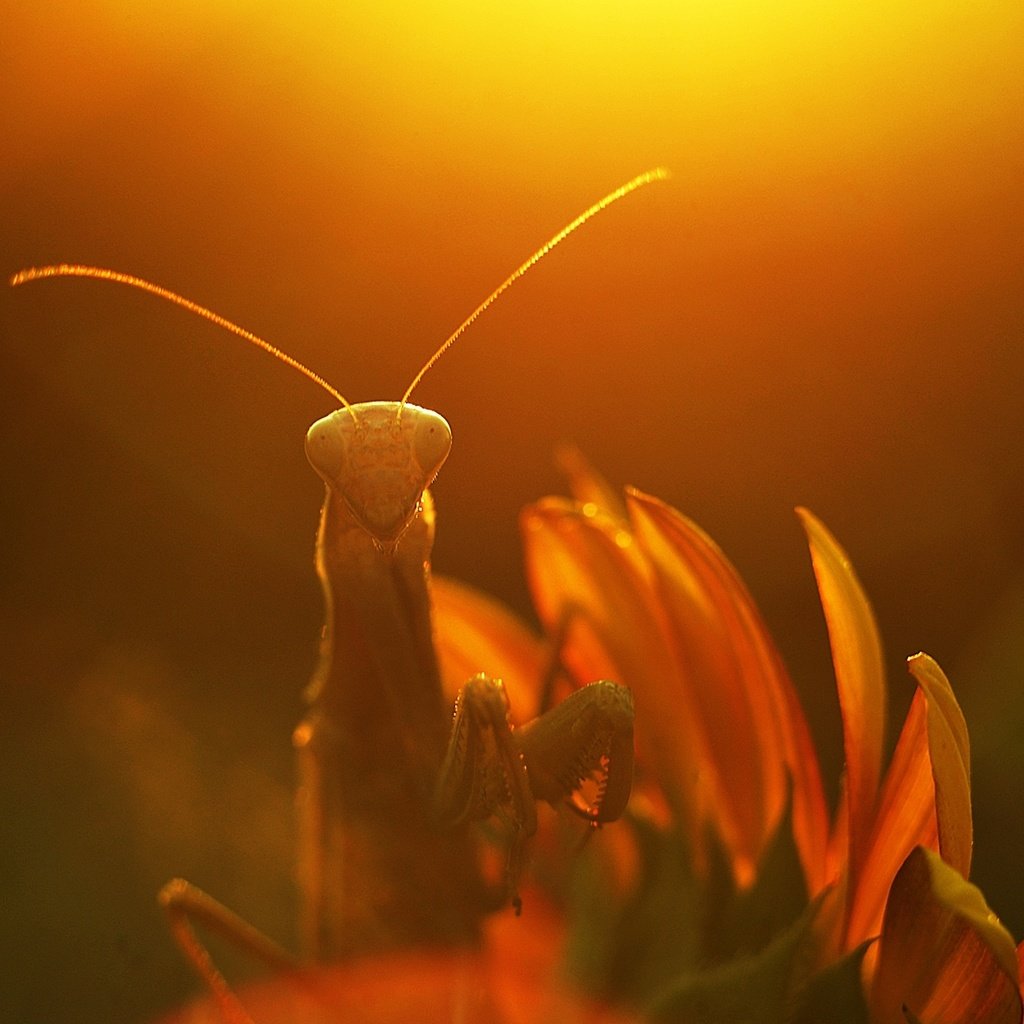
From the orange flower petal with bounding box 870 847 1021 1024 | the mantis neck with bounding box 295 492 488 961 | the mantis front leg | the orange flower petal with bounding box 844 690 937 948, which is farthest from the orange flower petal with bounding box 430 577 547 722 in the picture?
the orange flower petal with bounding box 870 847 1021 1024

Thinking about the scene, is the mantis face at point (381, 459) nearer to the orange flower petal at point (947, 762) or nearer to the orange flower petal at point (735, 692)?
the orange flower petal at point (735, 692)

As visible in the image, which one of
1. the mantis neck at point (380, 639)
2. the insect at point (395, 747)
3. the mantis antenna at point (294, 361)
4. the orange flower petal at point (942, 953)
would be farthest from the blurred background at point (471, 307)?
the orange flower petal at point (942, 953)

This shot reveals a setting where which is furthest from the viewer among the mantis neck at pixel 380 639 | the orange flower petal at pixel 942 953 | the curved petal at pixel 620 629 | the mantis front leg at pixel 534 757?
the curved petal at pixel 620 629

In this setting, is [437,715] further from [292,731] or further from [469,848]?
[292,731]

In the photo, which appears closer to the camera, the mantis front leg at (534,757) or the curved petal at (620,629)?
the mantis front leg at (534,757)

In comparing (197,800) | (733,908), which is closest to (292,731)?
(197,800)

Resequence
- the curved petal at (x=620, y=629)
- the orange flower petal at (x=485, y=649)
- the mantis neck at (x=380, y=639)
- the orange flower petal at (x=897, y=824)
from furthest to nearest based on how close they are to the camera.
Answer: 1. the orange flower petal at (x=485, y=649)
2. the curved petal at (x=620, y=629)
3. the mantis neck at (x=380, y=639)
4. the orange flower petal at (x=897, y=824)

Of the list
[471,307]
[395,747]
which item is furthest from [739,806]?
[471,307]

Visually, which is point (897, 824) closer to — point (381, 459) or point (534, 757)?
point (534, 757)
